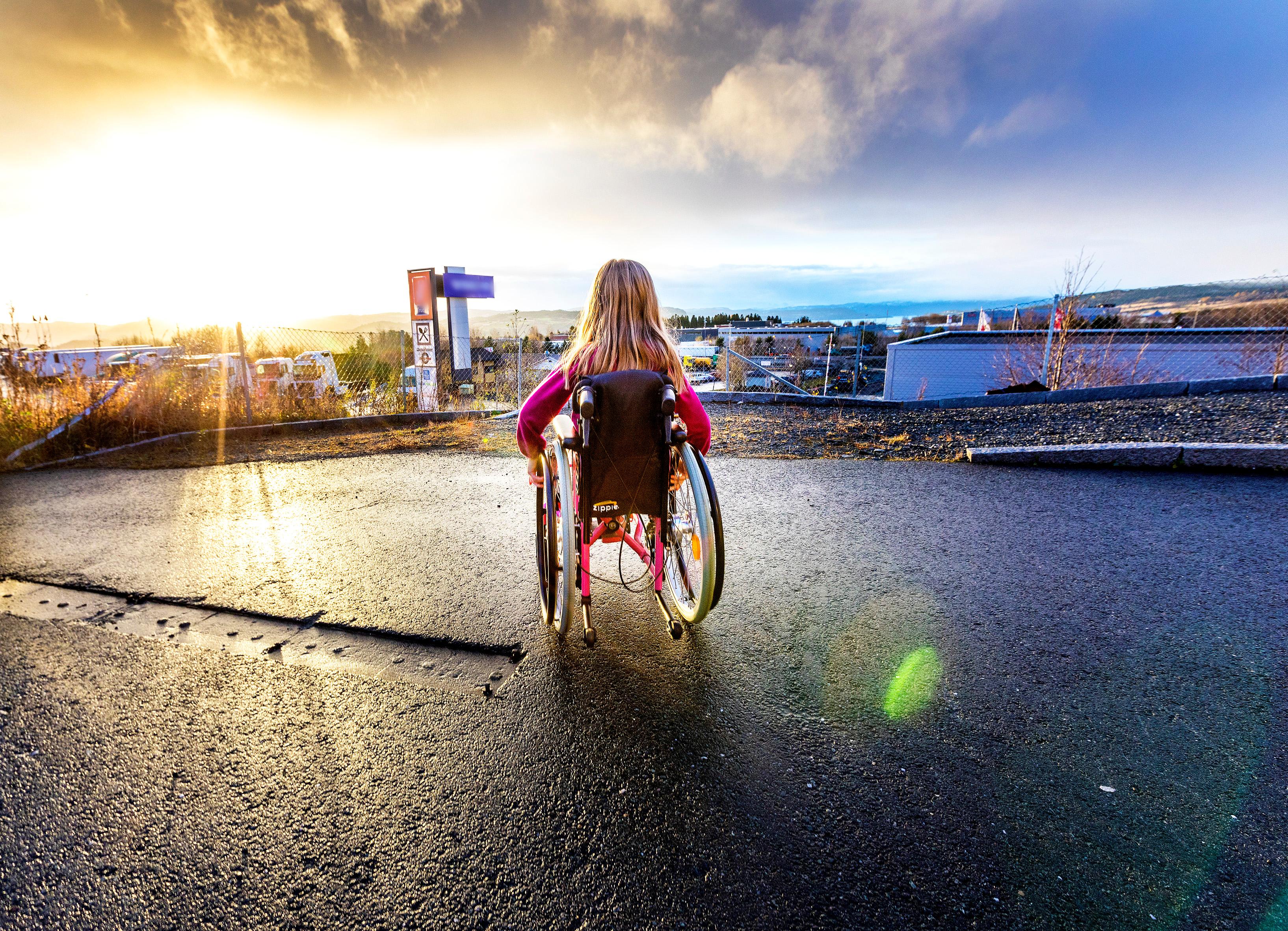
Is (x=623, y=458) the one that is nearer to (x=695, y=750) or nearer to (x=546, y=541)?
(x=546, y=541)

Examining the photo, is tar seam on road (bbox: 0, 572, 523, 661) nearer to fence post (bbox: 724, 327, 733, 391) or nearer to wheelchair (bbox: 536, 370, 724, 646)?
wheelchair (bbox: 536, 370, 724, 646)

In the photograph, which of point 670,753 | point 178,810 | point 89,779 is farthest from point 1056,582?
point 89,779

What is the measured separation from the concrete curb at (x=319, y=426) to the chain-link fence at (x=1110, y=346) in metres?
9.26

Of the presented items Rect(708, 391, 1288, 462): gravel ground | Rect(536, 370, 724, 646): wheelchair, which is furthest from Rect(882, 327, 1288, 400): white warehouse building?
Rect(536, 370, 724, 646): wheelchair

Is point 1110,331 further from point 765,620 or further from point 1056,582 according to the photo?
point 765,620

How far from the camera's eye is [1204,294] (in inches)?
387

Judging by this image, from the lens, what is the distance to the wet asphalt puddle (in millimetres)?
2301

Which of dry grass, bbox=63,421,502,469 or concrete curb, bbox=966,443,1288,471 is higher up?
concrete curb, bbox=966,443,1288,471

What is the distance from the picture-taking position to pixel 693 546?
2484 mm

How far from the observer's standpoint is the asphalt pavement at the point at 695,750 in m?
1.38

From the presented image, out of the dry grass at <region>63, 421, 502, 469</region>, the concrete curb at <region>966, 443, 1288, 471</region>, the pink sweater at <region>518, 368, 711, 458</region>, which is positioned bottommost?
the dry grass at <region>63, 421, 502, 469</region>

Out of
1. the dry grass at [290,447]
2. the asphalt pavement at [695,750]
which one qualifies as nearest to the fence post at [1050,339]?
the asphalt pavement at [695,750]

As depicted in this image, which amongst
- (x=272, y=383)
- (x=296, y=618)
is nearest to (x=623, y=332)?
(x=296, y=618)

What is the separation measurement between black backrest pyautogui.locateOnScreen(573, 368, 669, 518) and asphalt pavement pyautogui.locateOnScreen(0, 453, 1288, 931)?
675mm
